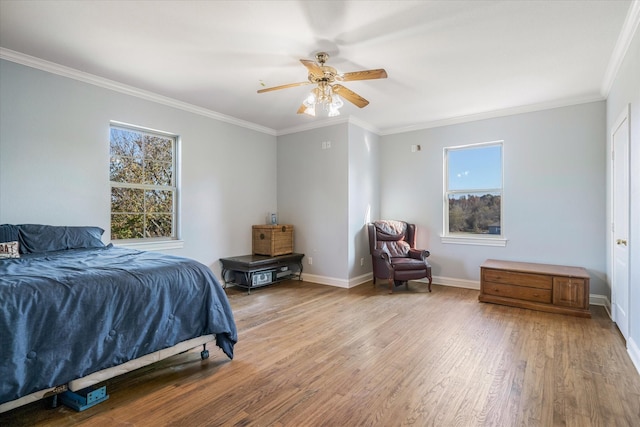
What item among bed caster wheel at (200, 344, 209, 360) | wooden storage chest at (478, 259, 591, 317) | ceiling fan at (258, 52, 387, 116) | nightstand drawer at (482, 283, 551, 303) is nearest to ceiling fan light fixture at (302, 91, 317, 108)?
ceiling fan at (258, 52, 387, 116)

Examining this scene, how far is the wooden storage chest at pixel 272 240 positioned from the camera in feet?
16.9

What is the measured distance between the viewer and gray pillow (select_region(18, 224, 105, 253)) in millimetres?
2852

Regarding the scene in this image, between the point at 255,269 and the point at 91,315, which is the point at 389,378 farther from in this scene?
the point at 255,269

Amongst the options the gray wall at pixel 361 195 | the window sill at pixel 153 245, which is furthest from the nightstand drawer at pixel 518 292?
the window sill at pixel 153 245

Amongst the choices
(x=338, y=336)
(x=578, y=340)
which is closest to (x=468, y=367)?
(x=338, y=336)

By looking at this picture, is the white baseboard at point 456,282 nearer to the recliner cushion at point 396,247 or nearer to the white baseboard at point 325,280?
the recliner cushion at point 396,247

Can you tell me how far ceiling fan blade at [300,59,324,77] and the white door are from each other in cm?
262

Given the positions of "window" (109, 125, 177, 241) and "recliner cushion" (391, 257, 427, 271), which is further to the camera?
"recliner cushion" (391, 257, 427, 271)

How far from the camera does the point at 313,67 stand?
9.12 ft

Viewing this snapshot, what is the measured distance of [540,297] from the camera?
Result: 386 cm

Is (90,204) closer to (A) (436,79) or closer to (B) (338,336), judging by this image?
(B) (338,336)

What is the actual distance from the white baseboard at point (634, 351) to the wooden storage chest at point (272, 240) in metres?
4.10

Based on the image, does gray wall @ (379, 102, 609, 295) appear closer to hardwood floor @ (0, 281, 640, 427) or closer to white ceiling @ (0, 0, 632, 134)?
white ceiling @ (0, 0, 632, 134)

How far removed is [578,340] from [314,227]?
11.7 ft
